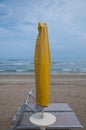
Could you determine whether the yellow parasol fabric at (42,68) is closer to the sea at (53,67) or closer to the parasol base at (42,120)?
the parasol base at (42,120)

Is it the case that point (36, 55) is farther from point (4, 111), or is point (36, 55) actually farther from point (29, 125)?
point (4, 111)

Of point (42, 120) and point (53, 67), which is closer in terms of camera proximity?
point (42, 120)

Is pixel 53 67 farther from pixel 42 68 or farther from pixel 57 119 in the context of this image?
pixel 42 68

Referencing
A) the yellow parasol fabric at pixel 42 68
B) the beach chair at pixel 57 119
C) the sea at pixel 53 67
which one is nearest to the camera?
the yellow parasol fabric at pixel 42 68

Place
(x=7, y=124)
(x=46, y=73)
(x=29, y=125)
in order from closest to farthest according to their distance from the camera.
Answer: (x=46, y=73) < (x=29, y=125) < (x=7, y=124)

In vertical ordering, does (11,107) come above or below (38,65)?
below

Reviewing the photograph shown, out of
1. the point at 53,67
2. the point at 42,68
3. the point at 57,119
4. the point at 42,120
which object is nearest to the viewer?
the point at 42,68

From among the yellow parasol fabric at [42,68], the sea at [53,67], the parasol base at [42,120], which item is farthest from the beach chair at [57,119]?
the sea at [53,67]

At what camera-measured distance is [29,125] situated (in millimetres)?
3881

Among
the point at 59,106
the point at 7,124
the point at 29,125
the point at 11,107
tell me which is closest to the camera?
the point at 29,125

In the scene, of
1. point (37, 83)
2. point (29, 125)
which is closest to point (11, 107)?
point (29, 125)

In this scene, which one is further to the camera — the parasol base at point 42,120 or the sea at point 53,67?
the sea at point 53,67

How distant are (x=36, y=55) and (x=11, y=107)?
433 centimetres

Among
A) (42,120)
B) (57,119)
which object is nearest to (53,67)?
(57,119)
